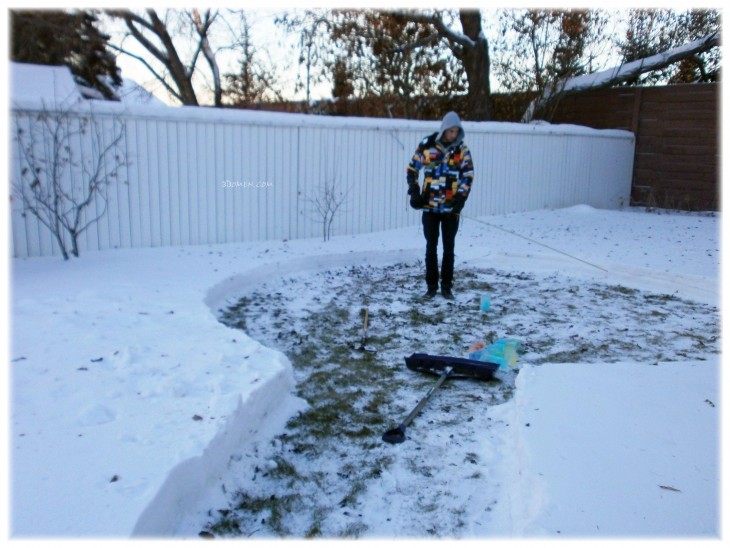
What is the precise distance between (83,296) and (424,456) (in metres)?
3.26

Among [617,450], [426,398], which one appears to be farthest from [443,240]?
[617,450]

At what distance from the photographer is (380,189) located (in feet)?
30.1

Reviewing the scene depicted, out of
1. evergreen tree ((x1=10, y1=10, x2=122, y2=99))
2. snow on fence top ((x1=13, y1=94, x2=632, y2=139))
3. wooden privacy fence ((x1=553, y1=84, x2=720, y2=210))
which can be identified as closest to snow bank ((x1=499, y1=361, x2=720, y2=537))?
snow on fence top ((x1=13, y1=94, x2=632, y2=139))

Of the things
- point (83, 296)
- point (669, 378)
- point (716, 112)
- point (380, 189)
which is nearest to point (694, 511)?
point (669, 378)

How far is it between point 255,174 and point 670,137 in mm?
9247

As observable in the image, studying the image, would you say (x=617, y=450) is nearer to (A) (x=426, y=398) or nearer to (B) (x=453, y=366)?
(A) (x=426, y=398)

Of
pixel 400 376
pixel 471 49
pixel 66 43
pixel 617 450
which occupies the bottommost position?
pixel 400 376

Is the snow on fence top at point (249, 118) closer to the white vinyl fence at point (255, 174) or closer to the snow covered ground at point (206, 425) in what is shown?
the white vinyl fence at point (255, 174)

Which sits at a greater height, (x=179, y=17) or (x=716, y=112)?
(x=179, y=17)

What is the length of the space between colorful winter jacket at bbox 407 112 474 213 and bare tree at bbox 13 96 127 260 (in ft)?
11.3

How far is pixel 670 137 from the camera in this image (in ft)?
41.9

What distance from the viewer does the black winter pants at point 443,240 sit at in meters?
6.05

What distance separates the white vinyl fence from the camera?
6898mm

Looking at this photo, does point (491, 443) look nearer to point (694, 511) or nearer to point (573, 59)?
point (694, 511)
